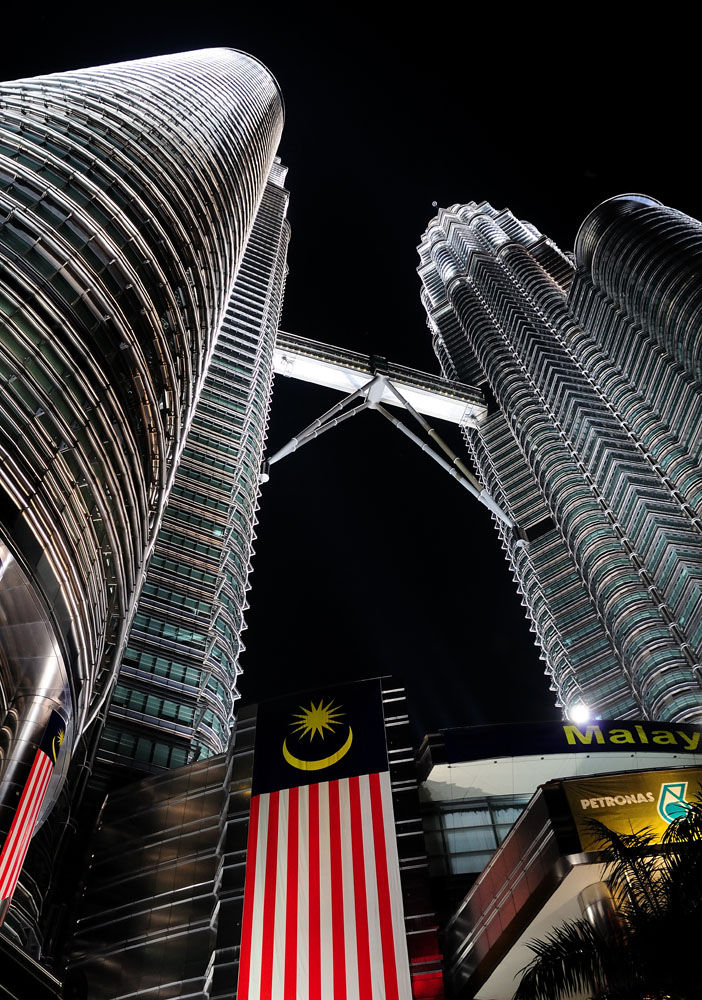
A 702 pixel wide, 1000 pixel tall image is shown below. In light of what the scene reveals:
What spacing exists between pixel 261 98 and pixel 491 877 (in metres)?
93.9

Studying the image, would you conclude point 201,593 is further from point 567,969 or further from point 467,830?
point 567,969

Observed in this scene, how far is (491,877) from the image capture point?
2592cm

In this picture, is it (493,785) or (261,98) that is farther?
(261,98)

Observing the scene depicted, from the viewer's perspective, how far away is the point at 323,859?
30.9 metres

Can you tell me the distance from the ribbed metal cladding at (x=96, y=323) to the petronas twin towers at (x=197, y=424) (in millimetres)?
135

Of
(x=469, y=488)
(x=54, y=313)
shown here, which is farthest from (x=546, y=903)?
(x=469, y=488)

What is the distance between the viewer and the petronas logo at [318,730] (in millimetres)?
35062

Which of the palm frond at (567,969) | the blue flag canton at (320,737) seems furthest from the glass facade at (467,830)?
the palm frond at (567,969)

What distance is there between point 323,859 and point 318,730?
6332 mm

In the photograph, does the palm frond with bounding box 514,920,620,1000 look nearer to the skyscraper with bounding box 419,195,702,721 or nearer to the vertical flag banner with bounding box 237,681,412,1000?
the vertical flag banner with bounding box 237,681,412,1000

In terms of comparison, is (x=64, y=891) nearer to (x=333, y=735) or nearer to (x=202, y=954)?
(x=202, y=954)

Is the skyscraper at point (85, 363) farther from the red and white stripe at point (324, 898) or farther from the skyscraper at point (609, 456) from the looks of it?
the skyscraper at point (609, 456)

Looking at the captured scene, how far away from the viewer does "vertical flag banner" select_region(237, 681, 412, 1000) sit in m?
27.9

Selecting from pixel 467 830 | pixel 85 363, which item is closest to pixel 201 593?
pixel 467 830
